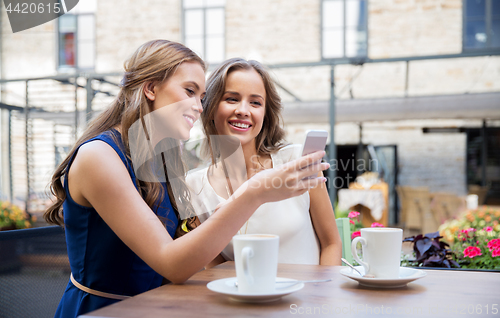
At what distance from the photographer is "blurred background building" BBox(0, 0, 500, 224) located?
8430 mm

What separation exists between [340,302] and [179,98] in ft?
2.38

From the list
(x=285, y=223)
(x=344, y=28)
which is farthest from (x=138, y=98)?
(x=344, y=28)

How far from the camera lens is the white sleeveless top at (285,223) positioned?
63.2 inches

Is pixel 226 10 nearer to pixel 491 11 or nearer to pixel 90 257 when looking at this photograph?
pixel 491 11

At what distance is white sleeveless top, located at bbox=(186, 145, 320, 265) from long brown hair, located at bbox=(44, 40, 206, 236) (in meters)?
0.39

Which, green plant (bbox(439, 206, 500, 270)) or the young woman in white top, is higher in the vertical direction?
the young woman in white top

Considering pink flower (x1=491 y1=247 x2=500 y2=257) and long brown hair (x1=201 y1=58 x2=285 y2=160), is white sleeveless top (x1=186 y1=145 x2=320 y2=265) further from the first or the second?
pink flower (x1=491 y1=247 x2=500 y2=257)

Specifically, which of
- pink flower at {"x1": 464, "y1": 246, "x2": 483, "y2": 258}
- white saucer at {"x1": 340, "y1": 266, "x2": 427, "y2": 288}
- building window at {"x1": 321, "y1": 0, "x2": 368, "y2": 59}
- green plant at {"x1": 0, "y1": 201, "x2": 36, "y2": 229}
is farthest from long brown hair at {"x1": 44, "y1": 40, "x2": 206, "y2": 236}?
building window at {"x1": 321, "y1": 0, "x2": 368, "y2": 59}

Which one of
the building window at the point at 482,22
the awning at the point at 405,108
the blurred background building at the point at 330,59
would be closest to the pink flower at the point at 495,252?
the awning at the point at 405,108

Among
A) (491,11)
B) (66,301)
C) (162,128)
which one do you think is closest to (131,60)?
(162,128)

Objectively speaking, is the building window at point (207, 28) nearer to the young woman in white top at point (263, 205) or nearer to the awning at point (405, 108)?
the awning at point (405, 108)

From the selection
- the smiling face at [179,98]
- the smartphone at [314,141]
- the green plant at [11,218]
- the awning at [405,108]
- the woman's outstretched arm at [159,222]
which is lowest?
the green plant at [11,218]

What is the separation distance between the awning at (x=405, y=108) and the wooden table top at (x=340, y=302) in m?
6.08

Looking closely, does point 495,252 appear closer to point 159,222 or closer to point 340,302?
point 340,302
